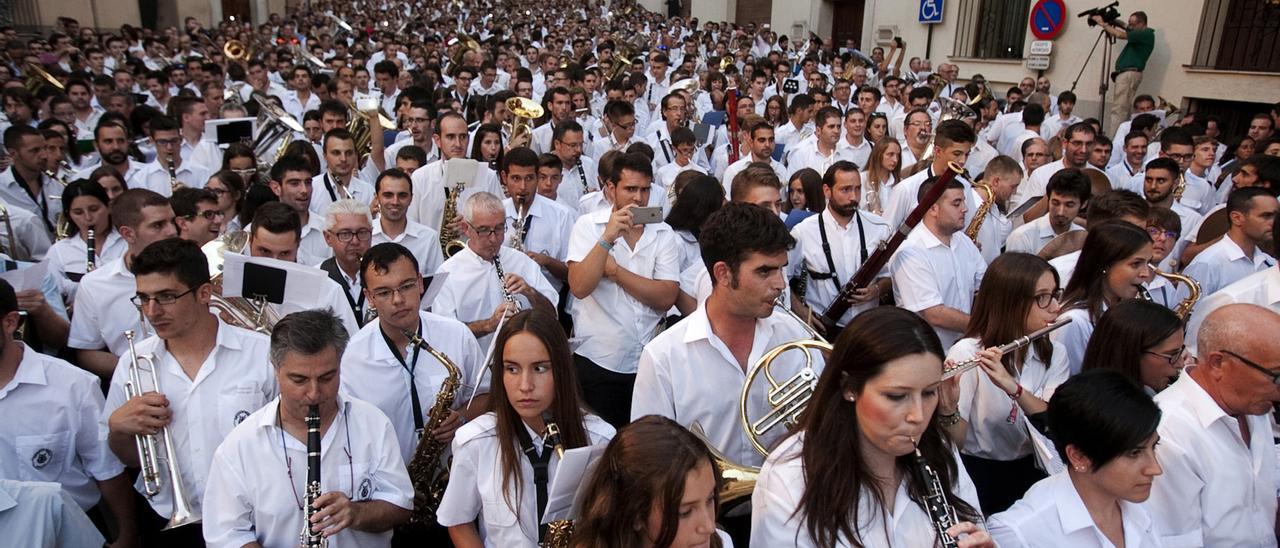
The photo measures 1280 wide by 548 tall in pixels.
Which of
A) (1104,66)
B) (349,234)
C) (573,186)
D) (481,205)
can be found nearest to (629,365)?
(481,205)

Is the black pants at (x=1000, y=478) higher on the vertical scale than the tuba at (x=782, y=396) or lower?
lower

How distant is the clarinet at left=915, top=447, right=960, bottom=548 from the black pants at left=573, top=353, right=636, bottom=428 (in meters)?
2.64

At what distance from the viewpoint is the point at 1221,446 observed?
301 cm

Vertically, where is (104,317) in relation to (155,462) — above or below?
above

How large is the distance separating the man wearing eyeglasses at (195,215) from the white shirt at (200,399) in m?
2.14

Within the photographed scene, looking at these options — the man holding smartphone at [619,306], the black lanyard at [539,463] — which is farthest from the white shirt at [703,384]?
the man holding smartphone at [619,306]

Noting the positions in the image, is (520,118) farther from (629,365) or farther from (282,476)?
(282,476)

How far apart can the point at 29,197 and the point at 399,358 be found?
18.6ft

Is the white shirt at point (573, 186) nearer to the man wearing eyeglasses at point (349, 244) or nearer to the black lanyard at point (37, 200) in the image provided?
the man wearing eyeglasses at point (349, 244)

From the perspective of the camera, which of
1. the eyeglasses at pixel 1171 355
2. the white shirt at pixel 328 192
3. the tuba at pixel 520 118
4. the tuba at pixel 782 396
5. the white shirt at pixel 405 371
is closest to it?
the tuba at pixel 782 396

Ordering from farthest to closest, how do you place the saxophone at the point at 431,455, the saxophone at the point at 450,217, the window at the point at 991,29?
the window at the point at 991,29 → the saxophone at the point at 450,217 → the saxophone at the point at 431,455

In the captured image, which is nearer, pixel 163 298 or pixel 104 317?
pixel 163 298

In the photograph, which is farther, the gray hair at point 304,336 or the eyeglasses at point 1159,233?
the eyeglasses at point 1159,233

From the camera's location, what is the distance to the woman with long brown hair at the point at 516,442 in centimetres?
310
